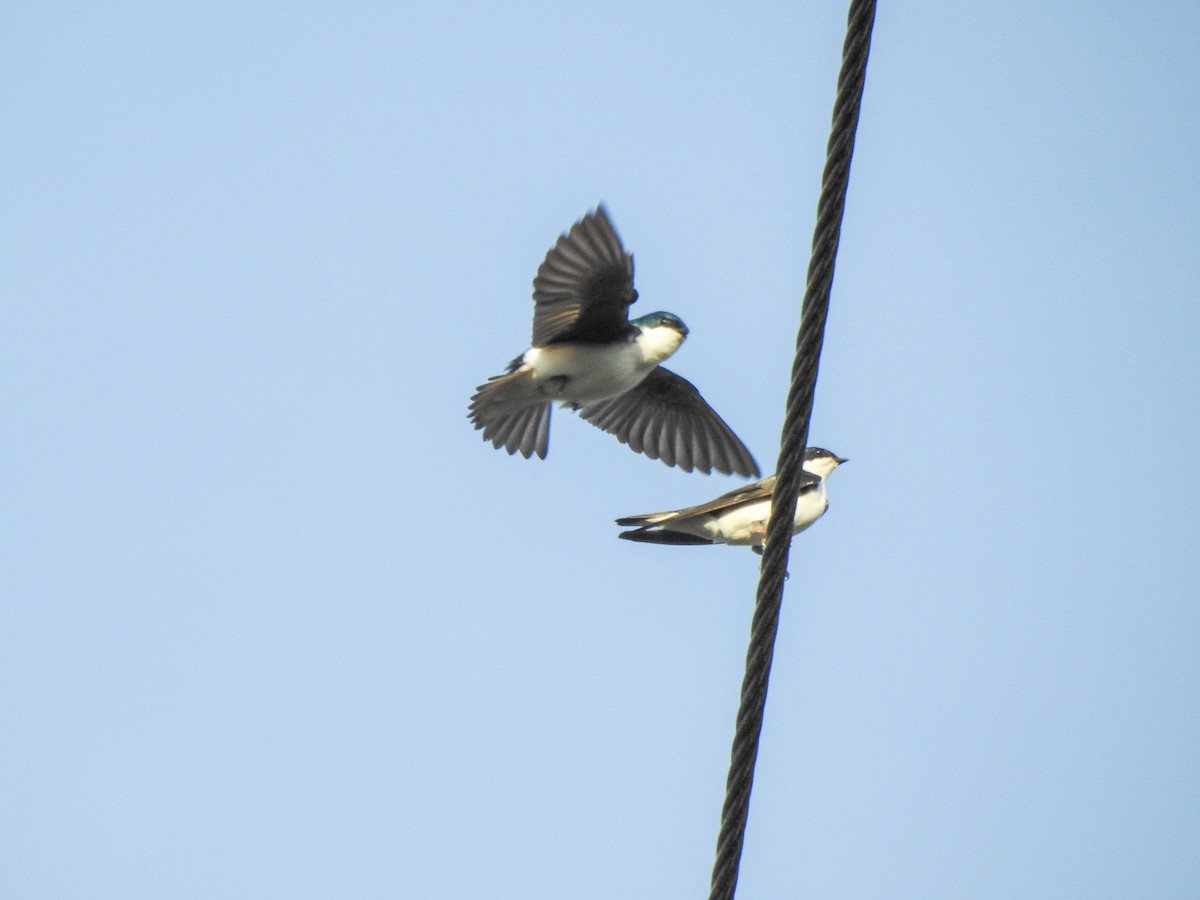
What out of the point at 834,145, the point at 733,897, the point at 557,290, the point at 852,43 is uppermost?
the point at 557,290

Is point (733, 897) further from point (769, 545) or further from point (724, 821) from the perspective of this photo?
point (769, 545)

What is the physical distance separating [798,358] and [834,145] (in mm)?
357

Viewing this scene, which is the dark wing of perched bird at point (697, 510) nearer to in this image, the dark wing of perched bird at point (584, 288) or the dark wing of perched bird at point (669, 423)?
the dark wing of perched bird at point (669, 423)

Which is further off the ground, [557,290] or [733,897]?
[557,290]

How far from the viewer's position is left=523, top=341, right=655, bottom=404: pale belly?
5.47m

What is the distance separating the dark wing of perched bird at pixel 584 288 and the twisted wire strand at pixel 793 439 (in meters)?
2.62

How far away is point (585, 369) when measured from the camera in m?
5.48

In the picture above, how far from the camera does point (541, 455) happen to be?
6340 millimetres

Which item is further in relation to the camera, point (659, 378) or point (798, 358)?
point (659, 378)

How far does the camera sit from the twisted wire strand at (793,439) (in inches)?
93.6

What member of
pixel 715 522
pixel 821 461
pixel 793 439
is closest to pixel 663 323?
pixel 715 522

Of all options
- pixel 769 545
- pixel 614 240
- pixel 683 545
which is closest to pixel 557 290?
pixel 614 240

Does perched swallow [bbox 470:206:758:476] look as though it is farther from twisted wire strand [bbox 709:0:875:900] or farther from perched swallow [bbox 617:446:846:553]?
twisted wire strand [bbox 709:0:875:900]

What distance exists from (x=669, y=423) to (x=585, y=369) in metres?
1.22
